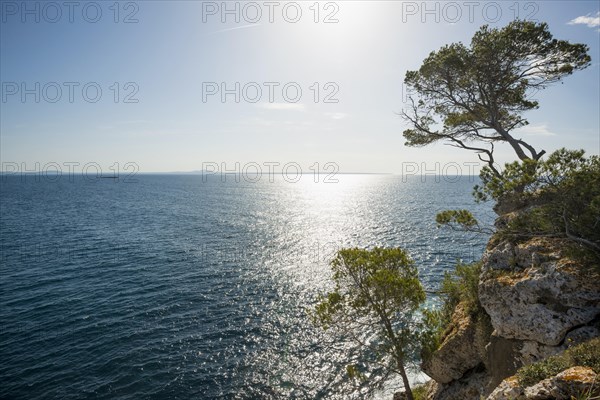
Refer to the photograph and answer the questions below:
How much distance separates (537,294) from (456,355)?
286 inches

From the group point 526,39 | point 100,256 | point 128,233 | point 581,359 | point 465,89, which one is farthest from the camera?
point 128,233

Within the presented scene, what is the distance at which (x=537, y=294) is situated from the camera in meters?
16.0

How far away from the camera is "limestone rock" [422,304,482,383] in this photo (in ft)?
65.8

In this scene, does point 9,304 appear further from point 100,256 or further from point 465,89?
point 465,89

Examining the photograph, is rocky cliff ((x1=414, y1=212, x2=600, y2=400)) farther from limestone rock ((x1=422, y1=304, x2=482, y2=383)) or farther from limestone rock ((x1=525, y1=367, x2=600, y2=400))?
limestone rock ((x1=525, y1=367, x2=600, y2=400))

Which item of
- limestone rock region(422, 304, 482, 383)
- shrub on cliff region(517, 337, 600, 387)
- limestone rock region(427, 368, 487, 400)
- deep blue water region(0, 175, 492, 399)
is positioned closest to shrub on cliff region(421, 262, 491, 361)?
limestone rock region(422, 304, 482, 383)

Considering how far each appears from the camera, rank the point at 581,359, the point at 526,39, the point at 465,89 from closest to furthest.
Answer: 1. the point at 581,359
2. the point at 526,39
3. the point at 465,89

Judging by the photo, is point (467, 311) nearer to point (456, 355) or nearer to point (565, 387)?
point (456, 355)

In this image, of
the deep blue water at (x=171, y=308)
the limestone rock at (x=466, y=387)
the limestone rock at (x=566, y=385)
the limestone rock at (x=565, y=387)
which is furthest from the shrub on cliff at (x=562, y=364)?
the deep blue water at (x=171, y=308)

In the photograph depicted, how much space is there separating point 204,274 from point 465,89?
4476 centimetres

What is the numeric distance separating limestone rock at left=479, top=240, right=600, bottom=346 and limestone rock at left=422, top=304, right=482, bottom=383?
280cm

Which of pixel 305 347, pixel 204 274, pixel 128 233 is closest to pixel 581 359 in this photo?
pixel 305 347

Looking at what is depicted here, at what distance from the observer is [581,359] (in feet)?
36.2

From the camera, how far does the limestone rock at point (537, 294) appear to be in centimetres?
1484
